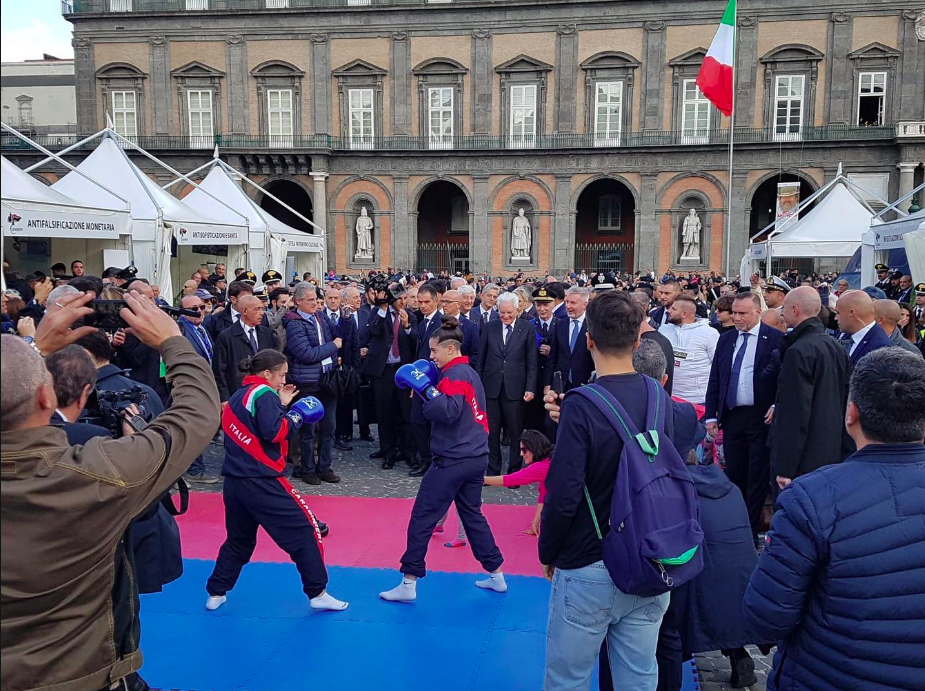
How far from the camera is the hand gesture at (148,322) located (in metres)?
2.40

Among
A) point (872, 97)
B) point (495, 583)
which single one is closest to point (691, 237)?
point (872, 97)

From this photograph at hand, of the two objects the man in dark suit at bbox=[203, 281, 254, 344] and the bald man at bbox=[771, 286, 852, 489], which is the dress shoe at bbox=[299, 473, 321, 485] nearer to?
the man in dark suit at bbox=[203, 281, 254, 344]

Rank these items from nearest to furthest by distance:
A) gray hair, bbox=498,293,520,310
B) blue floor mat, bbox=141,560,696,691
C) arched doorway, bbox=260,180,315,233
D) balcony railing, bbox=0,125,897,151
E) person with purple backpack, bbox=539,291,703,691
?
1. person with purple backpack, bbox=539,291,703,691
2. blue floor mat, bbox=141,560,696,691
3. gray hair, bbox=498,293,520,310
4. balcony railing, bbox=0,125,897,151
5. arched doorway, bbox=260,180,315,233

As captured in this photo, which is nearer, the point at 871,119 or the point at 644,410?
the point at 644,410

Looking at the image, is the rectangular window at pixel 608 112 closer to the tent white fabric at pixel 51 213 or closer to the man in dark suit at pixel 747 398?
the tent white fabric at pixel 51 213

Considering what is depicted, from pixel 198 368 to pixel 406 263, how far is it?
31.3 metres

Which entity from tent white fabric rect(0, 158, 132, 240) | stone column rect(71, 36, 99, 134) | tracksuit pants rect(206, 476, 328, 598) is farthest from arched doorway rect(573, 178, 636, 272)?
tracksuit pants rect(206, 476, 328, 598)

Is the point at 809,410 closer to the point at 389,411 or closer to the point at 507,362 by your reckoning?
the point at 507,362

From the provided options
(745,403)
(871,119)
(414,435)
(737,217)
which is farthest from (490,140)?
(745,403)

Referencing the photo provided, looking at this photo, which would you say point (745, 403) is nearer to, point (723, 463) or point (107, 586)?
point (723, 463)

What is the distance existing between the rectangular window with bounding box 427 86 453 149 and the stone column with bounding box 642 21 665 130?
8280 mm

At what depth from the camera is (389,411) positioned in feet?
29.7

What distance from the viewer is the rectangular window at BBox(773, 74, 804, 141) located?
30.3 m

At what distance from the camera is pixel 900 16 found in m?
29.2
